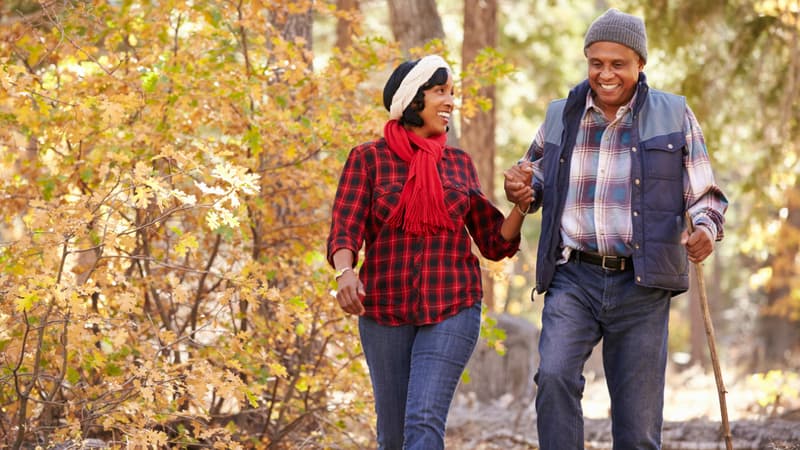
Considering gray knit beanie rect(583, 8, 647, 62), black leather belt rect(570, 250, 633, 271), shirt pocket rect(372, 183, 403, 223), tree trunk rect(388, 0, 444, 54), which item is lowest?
black leather belt rect(570, 250, 633, 271)

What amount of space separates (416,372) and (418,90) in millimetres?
1180

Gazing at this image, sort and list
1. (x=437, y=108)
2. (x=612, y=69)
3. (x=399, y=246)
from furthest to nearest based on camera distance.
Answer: (x=437, y=108), (x=399, y=246), (x=612, y=69)

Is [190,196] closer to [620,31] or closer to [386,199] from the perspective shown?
[386,199]

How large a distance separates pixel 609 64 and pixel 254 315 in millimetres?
2788

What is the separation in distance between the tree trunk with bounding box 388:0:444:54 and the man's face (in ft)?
14.6

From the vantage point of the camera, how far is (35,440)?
5.56m

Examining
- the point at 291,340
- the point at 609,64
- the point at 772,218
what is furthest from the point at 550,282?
the point at 772,218

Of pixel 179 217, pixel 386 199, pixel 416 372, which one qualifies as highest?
pixel 179 217

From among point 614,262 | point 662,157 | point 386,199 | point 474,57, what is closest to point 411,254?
point 386,199

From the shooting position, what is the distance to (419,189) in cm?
421

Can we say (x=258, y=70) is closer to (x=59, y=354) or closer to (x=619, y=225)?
(x=59, y=354)

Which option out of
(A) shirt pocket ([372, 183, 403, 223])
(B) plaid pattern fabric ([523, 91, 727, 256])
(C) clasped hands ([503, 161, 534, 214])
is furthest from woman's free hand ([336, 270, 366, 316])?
(B) plaid pattern fabric ([523, 91, 727, 256])

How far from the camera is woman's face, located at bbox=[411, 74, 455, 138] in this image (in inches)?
172

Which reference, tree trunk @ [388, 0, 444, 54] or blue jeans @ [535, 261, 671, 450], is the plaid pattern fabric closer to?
blue jeans @ [535, 261, 671, 450]
